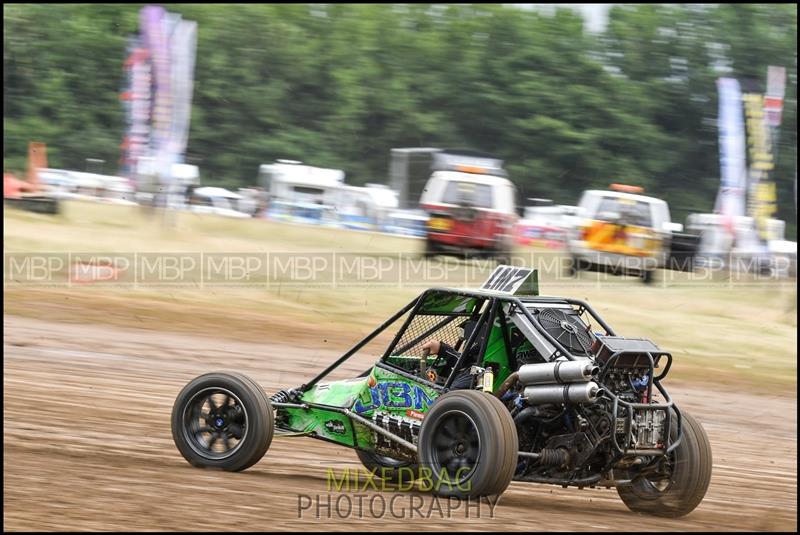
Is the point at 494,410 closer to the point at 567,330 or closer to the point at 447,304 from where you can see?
the point at 567,330

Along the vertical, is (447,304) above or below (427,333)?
above

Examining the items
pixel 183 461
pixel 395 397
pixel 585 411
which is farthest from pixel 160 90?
pixel 585 411

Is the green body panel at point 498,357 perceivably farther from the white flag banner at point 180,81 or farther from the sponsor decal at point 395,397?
the white flag banner at point 180,81

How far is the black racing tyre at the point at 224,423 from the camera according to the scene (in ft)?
23.6

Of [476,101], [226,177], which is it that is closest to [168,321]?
[226,177]

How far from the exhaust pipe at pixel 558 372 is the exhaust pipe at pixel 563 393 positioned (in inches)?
1.2

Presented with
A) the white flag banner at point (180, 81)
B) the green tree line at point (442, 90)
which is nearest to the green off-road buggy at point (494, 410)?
the white flag banner at point (180, 81)

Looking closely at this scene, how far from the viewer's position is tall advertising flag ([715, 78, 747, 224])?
2389 cm

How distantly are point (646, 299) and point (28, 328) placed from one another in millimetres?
10047

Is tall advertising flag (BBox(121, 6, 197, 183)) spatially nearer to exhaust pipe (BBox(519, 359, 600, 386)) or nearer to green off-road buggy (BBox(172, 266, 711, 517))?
green off-road buggy (BBox(172, 266, 711, 517))

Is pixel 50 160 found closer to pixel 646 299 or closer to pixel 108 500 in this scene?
pixel 646 299

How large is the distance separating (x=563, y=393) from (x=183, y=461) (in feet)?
9.03

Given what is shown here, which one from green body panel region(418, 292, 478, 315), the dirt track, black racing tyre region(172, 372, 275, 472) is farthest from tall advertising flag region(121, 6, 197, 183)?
green body panel region(418, 292, 478, 315)

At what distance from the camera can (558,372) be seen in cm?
633
